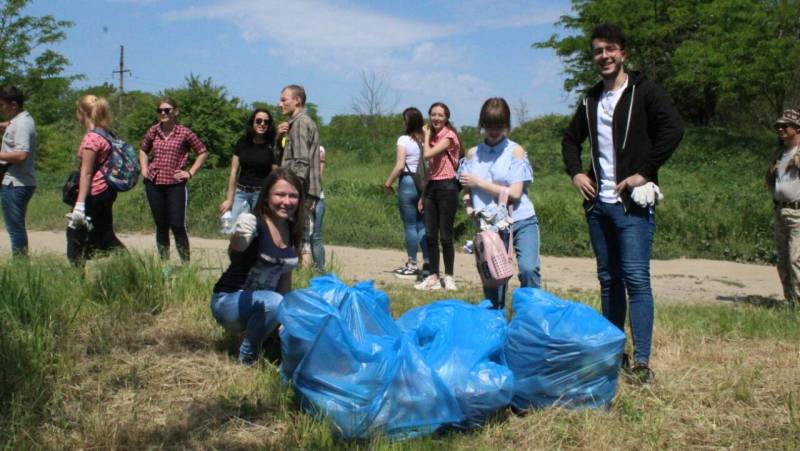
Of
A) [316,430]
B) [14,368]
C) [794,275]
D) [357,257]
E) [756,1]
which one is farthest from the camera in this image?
[756,1]

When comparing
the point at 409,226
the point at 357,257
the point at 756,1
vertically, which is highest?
the point at 756,1

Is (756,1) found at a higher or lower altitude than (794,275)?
higher

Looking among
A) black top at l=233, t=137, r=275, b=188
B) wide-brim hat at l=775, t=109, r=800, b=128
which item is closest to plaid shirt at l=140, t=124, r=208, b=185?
black top at l=233, t=137, r=275, b=188

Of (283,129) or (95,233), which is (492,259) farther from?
(95,233)

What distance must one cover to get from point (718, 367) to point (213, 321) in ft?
9.62

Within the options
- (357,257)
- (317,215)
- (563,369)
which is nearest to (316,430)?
(563,369)

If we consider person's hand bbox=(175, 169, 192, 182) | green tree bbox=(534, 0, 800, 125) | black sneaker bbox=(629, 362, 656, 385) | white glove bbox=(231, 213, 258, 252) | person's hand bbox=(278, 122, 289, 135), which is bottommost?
black sneaker bbox=(629, 362, 656, 385)

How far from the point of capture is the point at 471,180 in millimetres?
5039

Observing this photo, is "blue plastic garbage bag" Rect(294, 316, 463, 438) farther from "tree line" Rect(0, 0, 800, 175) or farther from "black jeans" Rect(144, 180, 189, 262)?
→ "tree line" Rect(0, 0, 800, 175)

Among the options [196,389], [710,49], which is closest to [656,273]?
[196,389]

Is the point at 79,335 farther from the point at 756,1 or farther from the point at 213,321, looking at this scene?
the point at 756,1

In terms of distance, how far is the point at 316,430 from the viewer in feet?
10.7

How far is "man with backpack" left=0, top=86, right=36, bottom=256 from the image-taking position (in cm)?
625

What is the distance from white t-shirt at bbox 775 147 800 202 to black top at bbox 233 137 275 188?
4.33 metres
